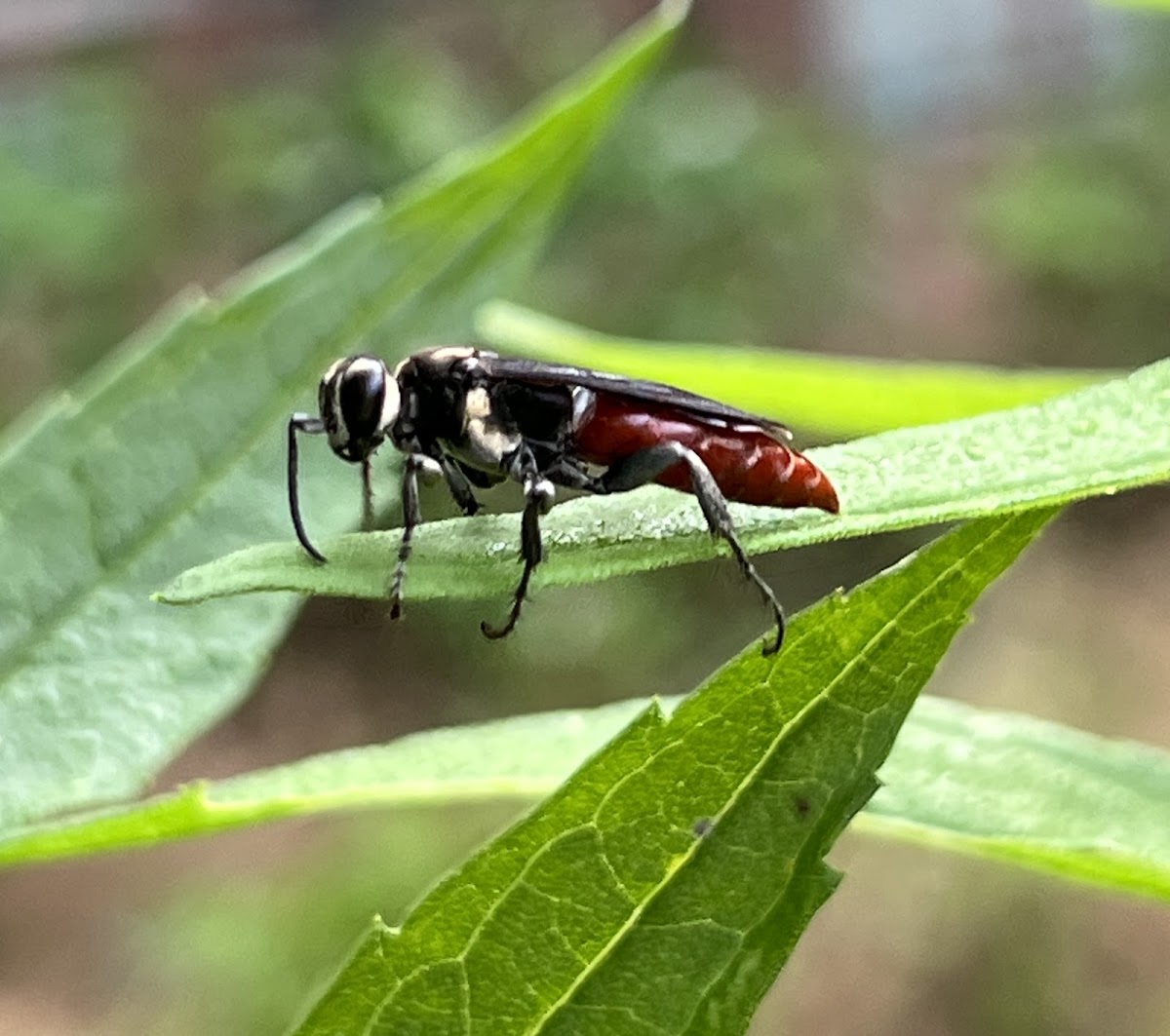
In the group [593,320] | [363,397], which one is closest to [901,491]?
[363,397]

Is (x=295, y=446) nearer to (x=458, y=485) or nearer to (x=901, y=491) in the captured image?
(x=458, y=485)

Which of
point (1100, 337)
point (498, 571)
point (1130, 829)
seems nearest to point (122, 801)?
point (498, 571)

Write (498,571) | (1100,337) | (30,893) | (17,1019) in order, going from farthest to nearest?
(1100,337)
(30,893)
(17,1019)
(498,571)

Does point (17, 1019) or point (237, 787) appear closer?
point (237, 787)

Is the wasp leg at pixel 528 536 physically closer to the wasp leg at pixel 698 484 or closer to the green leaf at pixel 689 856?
the wasp leg at pixel 698 484

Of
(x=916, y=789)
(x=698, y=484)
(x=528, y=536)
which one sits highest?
(x=528, y=536)

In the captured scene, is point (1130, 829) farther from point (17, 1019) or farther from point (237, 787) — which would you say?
point (17, 1019)

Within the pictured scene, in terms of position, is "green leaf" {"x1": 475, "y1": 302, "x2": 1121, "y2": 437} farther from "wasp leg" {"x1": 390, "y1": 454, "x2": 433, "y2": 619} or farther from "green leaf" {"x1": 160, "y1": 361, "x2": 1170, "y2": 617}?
"green leaf" {"x1": 160, "y1": 361, "x2": 1170, "y2": 617}

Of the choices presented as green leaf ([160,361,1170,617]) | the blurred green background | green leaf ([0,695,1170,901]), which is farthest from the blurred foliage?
green leaf ([160,361,1170,617])
